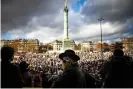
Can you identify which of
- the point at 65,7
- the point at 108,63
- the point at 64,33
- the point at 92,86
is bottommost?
the point at 92,86

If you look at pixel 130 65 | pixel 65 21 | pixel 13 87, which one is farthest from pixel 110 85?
pixel 65 21

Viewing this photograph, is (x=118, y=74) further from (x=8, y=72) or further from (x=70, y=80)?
(x=8, y=72)

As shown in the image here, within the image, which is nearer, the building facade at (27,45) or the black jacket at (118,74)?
the black jacket at (118,74)

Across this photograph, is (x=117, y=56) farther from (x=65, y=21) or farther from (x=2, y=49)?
(x=65, y=21)

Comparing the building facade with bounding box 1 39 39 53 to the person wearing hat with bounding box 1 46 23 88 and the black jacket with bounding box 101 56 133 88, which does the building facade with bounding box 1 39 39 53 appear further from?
the person wearing hat with bounding box 1 46 23 88

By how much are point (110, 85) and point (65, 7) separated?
68463 millimetres

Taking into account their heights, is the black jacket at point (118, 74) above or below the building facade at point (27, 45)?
below

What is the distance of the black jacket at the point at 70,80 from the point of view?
3.89 meters

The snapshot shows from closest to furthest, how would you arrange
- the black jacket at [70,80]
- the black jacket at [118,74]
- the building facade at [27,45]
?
the black jacket at [70,80] < the black jacket at [118,74] < the building facade at [27,45]

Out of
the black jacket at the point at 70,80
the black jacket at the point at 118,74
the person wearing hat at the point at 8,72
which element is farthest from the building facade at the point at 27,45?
the black jacket at the point at 70,80

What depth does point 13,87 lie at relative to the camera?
13.0ft

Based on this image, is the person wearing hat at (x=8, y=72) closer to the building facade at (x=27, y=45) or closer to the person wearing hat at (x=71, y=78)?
the person wearing hat at (x=71, y=78)

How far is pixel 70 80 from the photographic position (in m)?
3.90

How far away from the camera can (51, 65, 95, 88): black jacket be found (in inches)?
153
